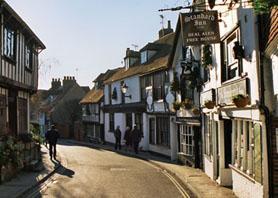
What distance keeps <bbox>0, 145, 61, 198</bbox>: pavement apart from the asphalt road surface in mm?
399

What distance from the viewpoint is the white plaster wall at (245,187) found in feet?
36.2

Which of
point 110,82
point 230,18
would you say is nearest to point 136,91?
point 110,82

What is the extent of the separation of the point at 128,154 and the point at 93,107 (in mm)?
19787

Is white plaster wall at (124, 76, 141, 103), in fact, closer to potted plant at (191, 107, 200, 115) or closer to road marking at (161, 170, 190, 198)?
road marking at (161, 170, 190, 198)

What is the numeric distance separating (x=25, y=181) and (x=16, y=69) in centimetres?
544

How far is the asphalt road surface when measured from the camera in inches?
575

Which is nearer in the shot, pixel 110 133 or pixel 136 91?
pixel 136 91

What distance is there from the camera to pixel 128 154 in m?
29.6

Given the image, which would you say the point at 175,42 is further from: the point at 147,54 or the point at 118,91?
the point at 118,91

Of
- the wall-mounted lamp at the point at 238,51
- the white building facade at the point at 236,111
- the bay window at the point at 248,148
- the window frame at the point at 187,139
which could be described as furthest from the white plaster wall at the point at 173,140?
the wall-mounted lamp at the point at 238,51

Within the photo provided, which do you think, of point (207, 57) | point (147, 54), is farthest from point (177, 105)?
point (147, 54)

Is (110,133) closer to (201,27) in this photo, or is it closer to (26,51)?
(26,51)

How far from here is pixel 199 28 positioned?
13336 mm

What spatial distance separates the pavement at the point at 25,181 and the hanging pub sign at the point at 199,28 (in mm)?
6526
